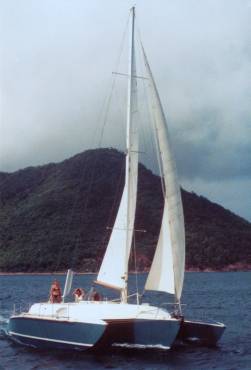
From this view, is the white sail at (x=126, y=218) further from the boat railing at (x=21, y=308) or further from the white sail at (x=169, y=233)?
the boat railing at (x=21, y=308)

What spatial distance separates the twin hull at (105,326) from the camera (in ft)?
76.9

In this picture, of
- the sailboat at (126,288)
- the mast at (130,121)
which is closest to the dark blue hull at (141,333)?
the sailboat at (126,288)

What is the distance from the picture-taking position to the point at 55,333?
25125 mm

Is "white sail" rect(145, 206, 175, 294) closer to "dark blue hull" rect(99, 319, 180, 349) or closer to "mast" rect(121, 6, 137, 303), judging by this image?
"mast" rect(121, 6, 137, 303)

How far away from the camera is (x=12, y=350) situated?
90.3 feet

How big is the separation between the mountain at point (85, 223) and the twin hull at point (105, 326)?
93.0m

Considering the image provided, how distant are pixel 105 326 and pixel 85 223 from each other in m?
137

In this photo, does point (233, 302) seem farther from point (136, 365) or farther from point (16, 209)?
point (16, 209)

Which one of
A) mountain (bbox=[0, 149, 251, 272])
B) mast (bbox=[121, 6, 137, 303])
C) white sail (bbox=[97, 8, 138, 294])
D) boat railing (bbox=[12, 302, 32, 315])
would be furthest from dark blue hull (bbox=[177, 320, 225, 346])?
mountain (bbox=[0, 149, 251, 272])

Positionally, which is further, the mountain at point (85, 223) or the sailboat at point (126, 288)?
the mountain at point (85, 223)

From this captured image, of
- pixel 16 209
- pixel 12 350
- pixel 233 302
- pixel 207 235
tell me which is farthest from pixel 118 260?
pixel 16 209

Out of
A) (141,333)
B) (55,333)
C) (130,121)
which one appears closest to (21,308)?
(55,333)

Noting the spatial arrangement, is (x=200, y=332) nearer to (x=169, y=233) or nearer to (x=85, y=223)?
(x=169, y=233)

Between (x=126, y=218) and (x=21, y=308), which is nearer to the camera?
(x=126, y=218)
